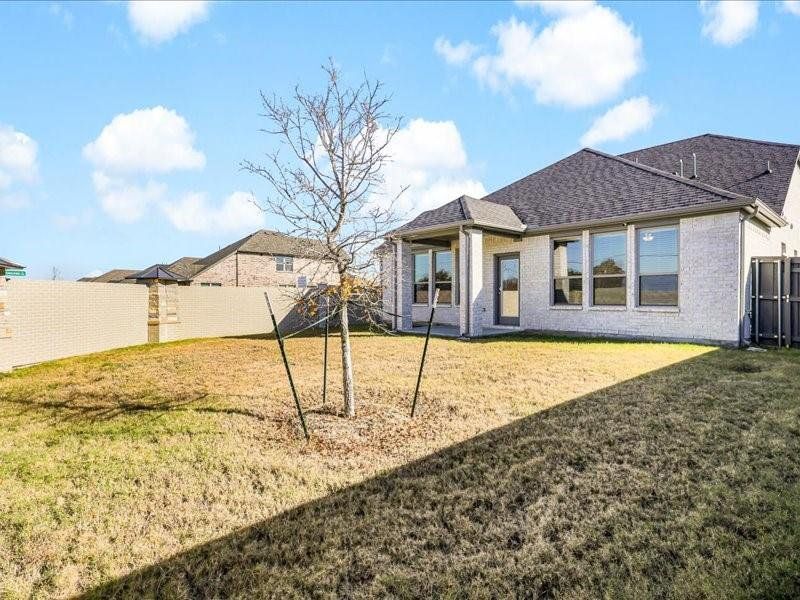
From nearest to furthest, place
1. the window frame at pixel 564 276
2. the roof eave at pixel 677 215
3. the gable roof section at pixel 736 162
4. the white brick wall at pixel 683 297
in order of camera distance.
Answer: the roof eave at pixel 677 215
the white brick wall at pixel 683 297
the gable roof section at pixel 736 162
the window frame at pixel 564 276

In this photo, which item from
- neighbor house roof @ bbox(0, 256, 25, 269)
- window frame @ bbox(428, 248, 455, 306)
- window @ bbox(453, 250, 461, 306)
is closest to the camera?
neighbor house roof @ bbox(0, 256, 25, 269)

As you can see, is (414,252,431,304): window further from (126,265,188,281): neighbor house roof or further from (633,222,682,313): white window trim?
(126,265,188,281): neighbor house roof

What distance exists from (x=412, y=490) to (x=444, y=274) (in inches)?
505

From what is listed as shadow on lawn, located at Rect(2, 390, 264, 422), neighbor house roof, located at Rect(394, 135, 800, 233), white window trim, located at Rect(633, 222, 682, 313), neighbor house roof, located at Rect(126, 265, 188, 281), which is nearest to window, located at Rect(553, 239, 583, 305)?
neighbor house roof, located at Rect(394, 135, 800, 233)

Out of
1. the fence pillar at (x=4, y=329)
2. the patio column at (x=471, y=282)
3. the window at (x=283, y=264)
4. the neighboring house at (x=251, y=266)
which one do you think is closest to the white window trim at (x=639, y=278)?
the patio column at (x=471, y=282)

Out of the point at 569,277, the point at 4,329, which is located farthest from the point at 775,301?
the point at 4,329

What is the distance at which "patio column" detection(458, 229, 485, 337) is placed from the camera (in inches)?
482

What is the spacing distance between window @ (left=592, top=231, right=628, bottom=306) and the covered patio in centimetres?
226

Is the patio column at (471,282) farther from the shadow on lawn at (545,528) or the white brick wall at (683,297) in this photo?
the shadow on lawn at (545,528)

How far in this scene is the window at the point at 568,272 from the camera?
12.3 metres

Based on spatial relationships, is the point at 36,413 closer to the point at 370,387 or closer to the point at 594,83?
the point at 370,387

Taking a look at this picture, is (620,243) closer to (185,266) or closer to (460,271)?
(460,271)

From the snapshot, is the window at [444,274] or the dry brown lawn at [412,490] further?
the window at [444,274]

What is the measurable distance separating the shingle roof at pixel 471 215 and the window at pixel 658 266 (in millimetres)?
3357
